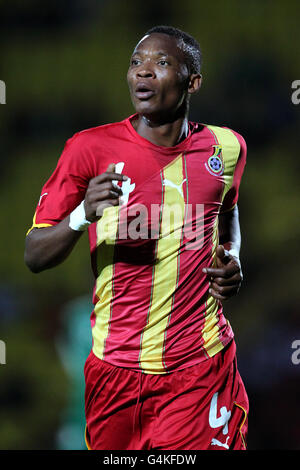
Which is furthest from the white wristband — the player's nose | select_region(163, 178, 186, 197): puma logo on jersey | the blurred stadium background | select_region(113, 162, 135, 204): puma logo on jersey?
the blurred stadium background

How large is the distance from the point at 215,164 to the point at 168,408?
0.72 meters

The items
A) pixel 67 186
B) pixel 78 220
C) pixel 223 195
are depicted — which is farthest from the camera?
pixel 223 195

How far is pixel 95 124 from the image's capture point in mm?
3184

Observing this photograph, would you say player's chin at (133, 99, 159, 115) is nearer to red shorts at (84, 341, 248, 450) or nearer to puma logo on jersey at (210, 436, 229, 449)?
red shorts at (84, 341, 248, 450)

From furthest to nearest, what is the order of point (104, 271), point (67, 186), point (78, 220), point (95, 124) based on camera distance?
1. point (95, 124)
2. point (104, 271)
3. point (67, 186)
4. point (78, 220)

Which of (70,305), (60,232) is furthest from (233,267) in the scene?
(70,305)

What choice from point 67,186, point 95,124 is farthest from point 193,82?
point 95,124

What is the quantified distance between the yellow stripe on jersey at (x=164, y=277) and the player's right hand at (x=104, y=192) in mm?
316

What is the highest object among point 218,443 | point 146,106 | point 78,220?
point 146,106

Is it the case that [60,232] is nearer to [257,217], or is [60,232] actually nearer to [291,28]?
[257,217]

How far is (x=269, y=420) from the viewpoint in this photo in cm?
324

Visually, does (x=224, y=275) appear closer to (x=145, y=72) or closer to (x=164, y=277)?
(x=164, y=277)

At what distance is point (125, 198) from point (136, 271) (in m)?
0.21

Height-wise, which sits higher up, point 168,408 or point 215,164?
point 215,164
